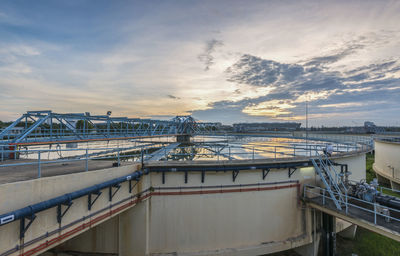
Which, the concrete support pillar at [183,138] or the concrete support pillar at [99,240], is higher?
the concrete support pillar at [183,138]

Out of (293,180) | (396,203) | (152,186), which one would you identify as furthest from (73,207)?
(396,203)

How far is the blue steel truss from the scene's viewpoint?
16.9 m

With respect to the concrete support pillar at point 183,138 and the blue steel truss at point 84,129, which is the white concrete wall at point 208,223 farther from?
the concrete support pillar at point 183,138

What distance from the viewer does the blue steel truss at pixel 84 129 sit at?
1694 cm

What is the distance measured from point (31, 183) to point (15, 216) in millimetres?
1187

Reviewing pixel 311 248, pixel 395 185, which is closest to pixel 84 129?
pixel 311 248

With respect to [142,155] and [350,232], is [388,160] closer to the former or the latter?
[350,232]

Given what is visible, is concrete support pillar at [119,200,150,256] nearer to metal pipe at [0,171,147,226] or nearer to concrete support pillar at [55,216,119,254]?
concrete support pillar at [55,216,119,254]

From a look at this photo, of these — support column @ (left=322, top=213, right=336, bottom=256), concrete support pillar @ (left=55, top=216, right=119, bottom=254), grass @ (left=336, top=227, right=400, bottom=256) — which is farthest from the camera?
grass @ (left=336, top=227, right=400, bottom=256)

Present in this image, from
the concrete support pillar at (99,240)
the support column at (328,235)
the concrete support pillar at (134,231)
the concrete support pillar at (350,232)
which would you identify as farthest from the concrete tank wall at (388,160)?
the concrete support pillar at (99,240)

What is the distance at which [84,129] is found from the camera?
21125 millimetres

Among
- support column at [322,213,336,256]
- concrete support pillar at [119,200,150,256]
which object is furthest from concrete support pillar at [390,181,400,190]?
concrete support pillar at [119,200,150,256]

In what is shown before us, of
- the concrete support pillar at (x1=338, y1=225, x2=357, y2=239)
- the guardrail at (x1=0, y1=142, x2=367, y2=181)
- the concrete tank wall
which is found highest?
the guardrail at (x1=0, y1=142, x2=367, y2=181)

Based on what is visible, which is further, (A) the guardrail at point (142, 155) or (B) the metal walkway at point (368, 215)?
(B) the metal walkway at point (368, 215)
